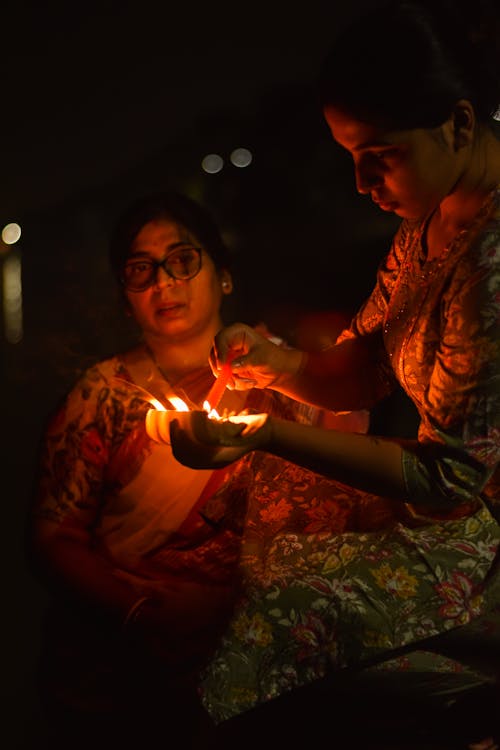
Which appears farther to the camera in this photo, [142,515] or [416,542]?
[142,515]

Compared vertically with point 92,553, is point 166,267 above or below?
above

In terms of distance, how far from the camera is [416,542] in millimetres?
1501

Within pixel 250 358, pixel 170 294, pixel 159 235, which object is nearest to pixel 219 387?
pixel 250 358

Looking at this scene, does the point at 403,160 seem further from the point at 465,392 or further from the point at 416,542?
the point at 416,542

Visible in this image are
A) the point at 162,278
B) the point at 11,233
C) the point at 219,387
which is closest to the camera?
the point at 219,387

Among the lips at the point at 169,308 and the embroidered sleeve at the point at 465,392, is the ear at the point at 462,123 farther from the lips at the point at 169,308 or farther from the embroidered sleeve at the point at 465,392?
the lips at the point at 169,308

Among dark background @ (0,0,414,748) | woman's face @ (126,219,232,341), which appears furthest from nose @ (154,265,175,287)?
dark background @ (0,0,414,748)

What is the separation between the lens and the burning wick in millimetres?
1518

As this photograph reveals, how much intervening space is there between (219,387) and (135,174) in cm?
106

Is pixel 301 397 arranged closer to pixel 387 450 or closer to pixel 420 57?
pixel 387 450

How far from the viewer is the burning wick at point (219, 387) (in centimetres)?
152

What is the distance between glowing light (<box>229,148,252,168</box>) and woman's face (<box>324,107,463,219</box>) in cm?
104

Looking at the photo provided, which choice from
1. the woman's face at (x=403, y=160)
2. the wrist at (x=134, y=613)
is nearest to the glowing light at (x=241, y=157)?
the woman's face at (x=403, y=160)

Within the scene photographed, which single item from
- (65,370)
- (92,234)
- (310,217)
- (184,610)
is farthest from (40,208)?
(184,610)
